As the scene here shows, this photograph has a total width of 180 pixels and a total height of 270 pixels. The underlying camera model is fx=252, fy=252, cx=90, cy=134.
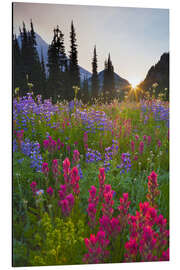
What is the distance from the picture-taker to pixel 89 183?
2574mm

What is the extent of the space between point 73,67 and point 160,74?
3.48 ft

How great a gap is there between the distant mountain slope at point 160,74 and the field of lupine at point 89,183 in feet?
0.95

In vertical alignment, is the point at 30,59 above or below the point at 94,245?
above

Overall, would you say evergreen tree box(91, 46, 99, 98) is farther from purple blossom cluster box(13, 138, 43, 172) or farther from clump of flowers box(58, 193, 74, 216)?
clump of flowers box(58, 193, 74, 216)

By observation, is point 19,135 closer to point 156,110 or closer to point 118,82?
point 118,82

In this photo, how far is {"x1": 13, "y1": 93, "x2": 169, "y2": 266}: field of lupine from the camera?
1959mm

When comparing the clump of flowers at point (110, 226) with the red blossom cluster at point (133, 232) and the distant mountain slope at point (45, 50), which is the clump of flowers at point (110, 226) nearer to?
the red blossom cluster at point (133, 232)

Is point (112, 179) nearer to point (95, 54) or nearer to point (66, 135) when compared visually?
point (66, 135)

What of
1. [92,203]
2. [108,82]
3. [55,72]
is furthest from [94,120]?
[92,203]

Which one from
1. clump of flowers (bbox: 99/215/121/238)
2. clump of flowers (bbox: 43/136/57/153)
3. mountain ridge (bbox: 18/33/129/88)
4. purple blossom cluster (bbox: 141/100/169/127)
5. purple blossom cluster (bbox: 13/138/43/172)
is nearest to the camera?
clump of flowers (bbox: 99/215/121/238)

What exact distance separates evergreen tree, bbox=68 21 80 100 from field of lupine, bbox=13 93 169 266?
0.24 meters

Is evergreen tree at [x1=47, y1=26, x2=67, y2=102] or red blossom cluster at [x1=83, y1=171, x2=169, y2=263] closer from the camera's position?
red blossom cluster at [x1=83, y1=171, x2=169, y2=263]

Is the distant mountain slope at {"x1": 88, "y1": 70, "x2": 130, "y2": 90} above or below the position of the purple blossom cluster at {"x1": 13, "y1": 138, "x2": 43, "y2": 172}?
above

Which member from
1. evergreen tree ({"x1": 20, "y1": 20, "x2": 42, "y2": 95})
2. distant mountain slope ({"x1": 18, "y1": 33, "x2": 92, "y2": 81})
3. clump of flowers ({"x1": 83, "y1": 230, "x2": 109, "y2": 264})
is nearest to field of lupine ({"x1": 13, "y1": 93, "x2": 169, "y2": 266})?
clump of flowers ({"x1": 83, "y1": 230, "x2": 109, "y2": 264})
